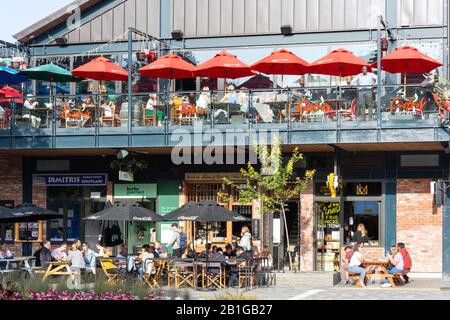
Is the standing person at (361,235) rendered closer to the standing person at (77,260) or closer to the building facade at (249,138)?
the building facade at (249,138)

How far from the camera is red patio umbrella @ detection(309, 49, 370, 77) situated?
25406 millimetres

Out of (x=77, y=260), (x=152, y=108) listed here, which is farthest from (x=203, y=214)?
(x=152, y=108)

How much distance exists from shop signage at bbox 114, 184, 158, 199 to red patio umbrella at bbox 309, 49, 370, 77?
6.62 meters

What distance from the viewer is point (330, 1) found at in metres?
28.8

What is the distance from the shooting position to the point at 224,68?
2670 centimetres

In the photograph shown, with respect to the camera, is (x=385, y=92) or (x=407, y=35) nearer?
(x=385, y=92)

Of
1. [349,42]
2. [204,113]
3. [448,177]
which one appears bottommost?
[448,177]

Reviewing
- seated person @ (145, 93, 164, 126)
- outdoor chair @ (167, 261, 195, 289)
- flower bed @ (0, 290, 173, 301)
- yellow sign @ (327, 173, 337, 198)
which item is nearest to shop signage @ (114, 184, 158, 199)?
seated person @ (145, 93, 164, 126)

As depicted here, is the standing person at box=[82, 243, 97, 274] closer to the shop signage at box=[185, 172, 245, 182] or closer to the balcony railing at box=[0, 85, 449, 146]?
the balcony railing at box=[0, 85, 449, 146]

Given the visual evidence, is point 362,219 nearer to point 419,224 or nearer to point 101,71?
point 419,224

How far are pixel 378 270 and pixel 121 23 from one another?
39.9ft
